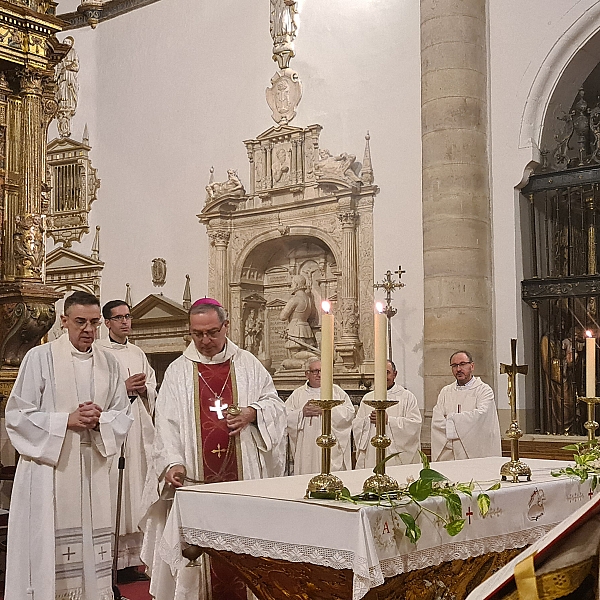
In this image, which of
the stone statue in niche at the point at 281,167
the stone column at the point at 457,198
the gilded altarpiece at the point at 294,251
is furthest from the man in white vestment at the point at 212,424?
the stone statue in niche at the point at 281,167

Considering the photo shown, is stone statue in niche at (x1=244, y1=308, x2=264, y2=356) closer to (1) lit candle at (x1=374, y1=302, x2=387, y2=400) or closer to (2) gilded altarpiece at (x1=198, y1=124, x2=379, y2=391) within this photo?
(2) gilded altarpiece at (x1=198, y1=124, x2=379, y2=391)

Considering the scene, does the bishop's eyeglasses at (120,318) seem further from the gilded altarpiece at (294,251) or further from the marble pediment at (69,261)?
the marble pediment at (69,261)

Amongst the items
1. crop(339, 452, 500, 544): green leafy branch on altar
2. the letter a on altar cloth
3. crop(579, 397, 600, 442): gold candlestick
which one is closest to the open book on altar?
crop(339, 452, 500, 544): green leafy branch on altar

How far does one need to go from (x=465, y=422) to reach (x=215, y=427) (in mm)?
3261

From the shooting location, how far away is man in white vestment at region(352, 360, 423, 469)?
7.98 meters

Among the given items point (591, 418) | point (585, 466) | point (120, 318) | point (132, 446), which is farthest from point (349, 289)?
point (585, 466)

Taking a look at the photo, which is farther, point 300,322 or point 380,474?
point 300,322

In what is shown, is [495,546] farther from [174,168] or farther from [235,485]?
[174,168]

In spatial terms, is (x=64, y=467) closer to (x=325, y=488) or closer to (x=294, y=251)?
(x=325, y=488)

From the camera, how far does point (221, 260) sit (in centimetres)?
1368

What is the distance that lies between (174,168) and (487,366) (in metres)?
6.30

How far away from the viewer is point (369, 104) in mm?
12094

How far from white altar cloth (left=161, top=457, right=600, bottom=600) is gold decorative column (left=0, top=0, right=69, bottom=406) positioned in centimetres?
381

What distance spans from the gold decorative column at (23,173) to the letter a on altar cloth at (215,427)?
272 centimetres
